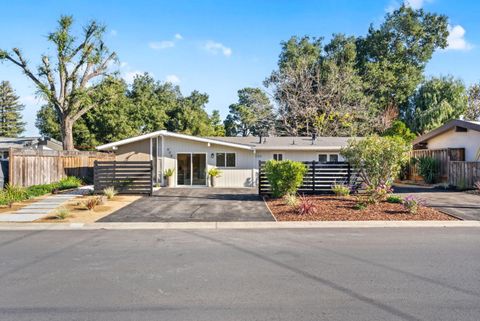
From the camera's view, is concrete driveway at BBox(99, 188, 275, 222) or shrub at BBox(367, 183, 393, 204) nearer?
concrete driveway at BBox(99, 188, 275, 222)

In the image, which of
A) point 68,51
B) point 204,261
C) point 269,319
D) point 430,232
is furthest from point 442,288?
point 68,51

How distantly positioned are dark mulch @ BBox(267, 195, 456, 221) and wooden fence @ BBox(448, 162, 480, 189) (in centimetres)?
722

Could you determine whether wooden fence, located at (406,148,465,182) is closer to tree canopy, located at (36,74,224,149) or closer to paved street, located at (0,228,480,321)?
paved street, located at (0,228,480,321)

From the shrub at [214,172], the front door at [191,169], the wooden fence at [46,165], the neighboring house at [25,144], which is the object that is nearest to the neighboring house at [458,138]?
the shrub at [214,172]

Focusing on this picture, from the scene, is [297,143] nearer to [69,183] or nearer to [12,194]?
[69,183]

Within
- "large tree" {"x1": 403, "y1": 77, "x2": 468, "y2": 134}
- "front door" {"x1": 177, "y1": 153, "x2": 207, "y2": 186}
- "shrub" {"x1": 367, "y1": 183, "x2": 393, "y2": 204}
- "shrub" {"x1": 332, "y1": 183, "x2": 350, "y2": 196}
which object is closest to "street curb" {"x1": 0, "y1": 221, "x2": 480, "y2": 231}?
"shrub" {"x1": 367, "y1": 183, "x2": 393, "y2": 204}

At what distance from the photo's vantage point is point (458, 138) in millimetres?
20453

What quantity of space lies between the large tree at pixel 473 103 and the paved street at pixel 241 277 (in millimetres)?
35514

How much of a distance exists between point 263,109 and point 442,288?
1249 inches

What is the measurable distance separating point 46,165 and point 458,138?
2246 cm

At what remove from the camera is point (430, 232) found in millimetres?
8734

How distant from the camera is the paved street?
4148mm

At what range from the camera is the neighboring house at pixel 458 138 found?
61.6 feet

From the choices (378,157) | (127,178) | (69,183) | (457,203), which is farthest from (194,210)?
(69,183)
